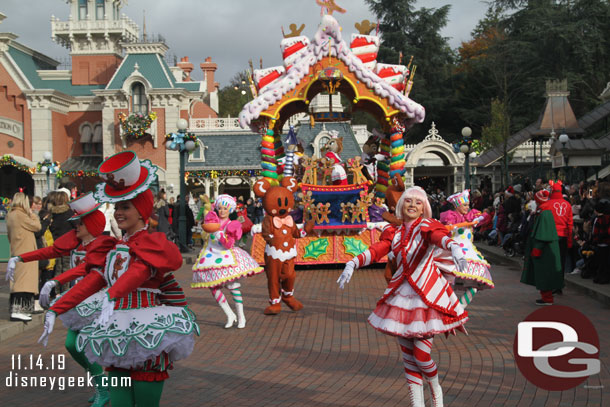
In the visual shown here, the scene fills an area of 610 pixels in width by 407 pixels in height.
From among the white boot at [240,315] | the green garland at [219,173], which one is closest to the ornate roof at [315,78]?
the white boot at [240,315]

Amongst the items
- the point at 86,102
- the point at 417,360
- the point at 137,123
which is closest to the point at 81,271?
the point at 417,360

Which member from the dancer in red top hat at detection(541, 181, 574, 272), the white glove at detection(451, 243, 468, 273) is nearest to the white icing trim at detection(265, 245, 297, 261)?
the dancer in red top hat at detection(541, 181, 574, 272)

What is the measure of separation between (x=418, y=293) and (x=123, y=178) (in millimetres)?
2259

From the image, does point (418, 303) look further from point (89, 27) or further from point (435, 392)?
point (89, 27)

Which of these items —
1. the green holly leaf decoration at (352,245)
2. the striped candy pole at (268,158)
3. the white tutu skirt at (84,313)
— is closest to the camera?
the white tutu skirt at (84,313)

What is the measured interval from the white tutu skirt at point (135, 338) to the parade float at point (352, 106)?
34.3 ft

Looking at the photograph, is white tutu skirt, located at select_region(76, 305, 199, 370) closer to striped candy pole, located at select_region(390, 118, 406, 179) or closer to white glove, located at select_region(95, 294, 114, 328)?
white glove, located at select_region(95, 294, 114, 328)

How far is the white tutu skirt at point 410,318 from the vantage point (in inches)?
185

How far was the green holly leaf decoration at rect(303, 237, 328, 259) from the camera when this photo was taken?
14977 mm

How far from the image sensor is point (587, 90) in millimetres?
Result: 37406

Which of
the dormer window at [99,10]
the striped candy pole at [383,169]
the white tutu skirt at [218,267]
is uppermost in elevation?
the dormer window at [99,10]

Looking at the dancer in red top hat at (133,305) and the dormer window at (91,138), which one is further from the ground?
the dormer window at (91,138)

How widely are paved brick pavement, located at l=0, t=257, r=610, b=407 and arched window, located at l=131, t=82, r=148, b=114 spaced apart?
28.2m

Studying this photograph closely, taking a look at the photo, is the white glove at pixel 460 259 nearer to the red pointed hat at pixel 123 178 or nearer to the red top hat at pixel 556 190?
the red pointed hat at pixel 123 178
